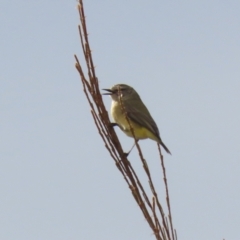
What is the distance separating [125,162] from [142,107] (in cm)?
546

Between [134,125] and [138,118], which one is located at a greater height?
[138,118]

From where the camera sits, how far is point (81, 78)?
3623mm

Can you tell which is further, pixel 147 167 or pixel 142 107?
pixel 142 107

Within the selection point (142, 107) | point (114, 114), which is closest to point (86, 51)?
point (114, 114)

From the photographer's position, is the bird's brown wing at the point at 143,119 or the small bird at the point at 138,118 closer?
the small bird at the point at 138,118

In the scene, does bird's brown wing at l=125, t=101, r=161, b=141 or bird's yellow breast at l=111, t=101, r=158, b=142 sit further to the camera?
bird's brown wing at l=125, t=101, r=161, b=141

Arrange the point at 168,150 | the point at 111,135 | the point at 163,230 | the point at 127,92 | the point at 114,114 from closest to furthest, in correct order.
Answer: the point at 163,230
the point at 111,135
the point at 114,114
the point at 168,150
the point at 127,92

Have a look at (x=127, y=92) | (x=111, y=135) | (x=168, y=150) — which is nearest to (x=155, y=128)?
(x=168, y=150)

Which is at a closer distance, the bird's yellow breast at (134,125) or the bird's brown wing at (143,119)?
the bird's yellow breast at (134,125)

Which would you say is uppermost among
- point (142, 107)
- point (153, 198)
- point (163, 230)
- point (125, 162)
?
point (142, 107)

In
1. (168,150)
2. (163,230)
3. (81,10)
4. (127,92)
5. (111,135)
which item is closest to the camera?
(163,230)

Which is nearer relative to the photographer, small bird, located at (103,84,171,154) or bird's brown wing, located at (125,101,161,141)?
small bird, located at (103,84,171,154)

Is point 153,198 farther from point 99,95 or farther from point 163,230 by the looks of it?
point 99,95

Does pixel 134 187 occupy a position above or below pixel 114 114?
below
